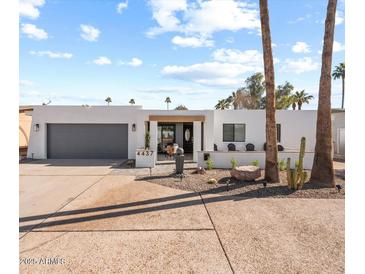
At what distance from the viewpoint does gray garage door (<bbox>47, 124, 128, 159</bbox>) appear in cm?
1728

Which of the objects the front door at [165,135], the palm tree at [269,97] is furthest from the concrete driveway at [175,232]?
the front door at [165,135]

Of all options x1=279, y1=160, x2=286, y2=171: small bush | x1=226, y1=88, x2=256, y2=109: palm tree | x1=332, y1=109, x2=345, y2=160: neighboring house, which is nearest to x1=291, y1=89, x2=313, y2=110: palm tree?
x1=226, y1=88, x2=256, y2=109: palm tree

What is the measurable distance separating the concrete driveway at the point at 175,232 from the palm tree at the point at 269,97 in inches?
89.1

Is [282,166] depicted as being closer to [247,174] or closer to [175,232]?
[247,174]

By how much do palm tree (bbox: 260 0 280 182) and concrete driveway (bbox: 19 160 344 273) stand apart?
2.26 metres

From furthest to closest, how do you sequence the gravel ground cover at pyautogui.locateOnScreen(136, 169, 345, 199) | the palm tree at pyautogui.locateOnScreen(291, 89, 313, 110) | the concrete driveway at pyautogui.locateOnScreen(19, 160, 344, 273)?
the palm tree at pyautogui.locateOnScreen(291, 89, 313, 110) → the gravel ground cover at pyautogui.locateOnScreen(136, 169, 345, 199) → the concrete driveway at pyautogui.locateOnScreen(19, 160, 344, 273)

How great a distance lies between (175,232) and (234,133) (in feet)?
42.7

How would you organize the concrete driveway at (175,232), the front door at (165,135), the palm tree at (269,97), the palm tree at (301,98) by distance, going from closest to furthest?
the concrete driveway at (175,232), the palm tree at (269,97), the front door at (165,135), the palm tree at (301,98)

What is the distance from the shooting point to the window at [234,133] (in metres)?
17.4

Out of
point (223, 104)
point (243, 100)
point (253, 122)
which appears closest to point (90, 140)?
point (253, 122)

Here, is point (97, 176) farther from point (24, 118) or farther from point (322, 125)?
point (24, 118)

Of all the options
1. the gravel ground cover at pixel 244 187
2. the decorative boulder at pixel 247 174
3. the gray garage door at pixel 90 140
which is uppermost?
the gray garage door at pixel 90 140

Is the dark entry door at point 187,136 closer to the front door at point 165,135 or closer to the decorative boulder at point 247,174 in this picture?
the front door at point 165,135

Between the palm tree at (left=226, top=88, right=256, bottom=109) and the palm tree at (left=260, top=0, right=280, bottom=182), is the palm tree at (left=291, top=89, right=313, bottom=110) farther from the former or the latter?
the palm tree at (left=260, top=0, right=280, bottom=182)
